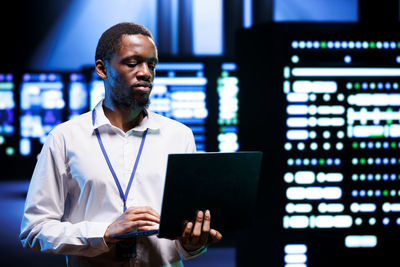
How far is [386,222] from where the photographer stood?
3.02 metres

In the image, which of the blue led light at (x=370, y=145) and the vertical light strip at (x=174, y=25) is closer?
the blue led light at (x=370, y=145)

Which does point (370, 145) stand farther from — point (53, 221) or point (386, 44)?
point (53, 221)

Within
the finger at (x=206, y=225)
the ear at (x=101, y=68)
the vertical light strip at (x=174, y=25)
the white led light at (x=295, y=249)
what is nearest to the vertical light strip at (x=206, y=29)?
the vertical light strip at (x=174, y=25)

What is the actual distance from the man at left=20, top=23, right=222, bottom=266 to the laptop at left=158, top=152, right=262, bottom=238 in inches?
1.5

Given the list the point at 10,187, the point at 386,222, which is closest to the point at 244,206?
the point at 386,222

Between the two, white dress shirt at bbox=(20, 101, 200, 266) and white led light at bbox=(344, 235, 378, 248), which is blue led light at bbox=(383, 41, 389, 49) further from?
white dress shirt at bbox=(20, 101, 200, 266)

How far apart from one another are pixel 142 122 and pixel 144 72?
18 cm

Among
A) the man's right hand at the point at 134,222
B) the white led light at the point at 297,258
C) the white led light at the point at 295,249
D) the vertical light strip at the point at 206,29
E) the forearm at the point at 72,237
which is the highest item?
the vertical light strip at the point at 206,29

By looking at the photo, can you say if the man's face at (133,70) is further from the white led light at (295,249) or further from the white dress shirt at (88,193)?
the white led light at (295,249)

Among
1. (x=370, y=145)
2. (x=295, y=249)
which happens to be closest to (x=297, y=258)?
(x=295, y=249)

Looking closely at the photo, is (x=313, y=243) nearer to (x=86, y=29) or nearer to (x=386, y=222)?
(x=386, y=222)

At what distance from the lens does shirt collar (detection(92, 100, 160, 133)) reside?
4.83ft

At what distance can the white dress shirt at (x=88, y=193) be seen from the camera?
1334 mm

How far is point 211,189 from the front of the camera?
1.32m
